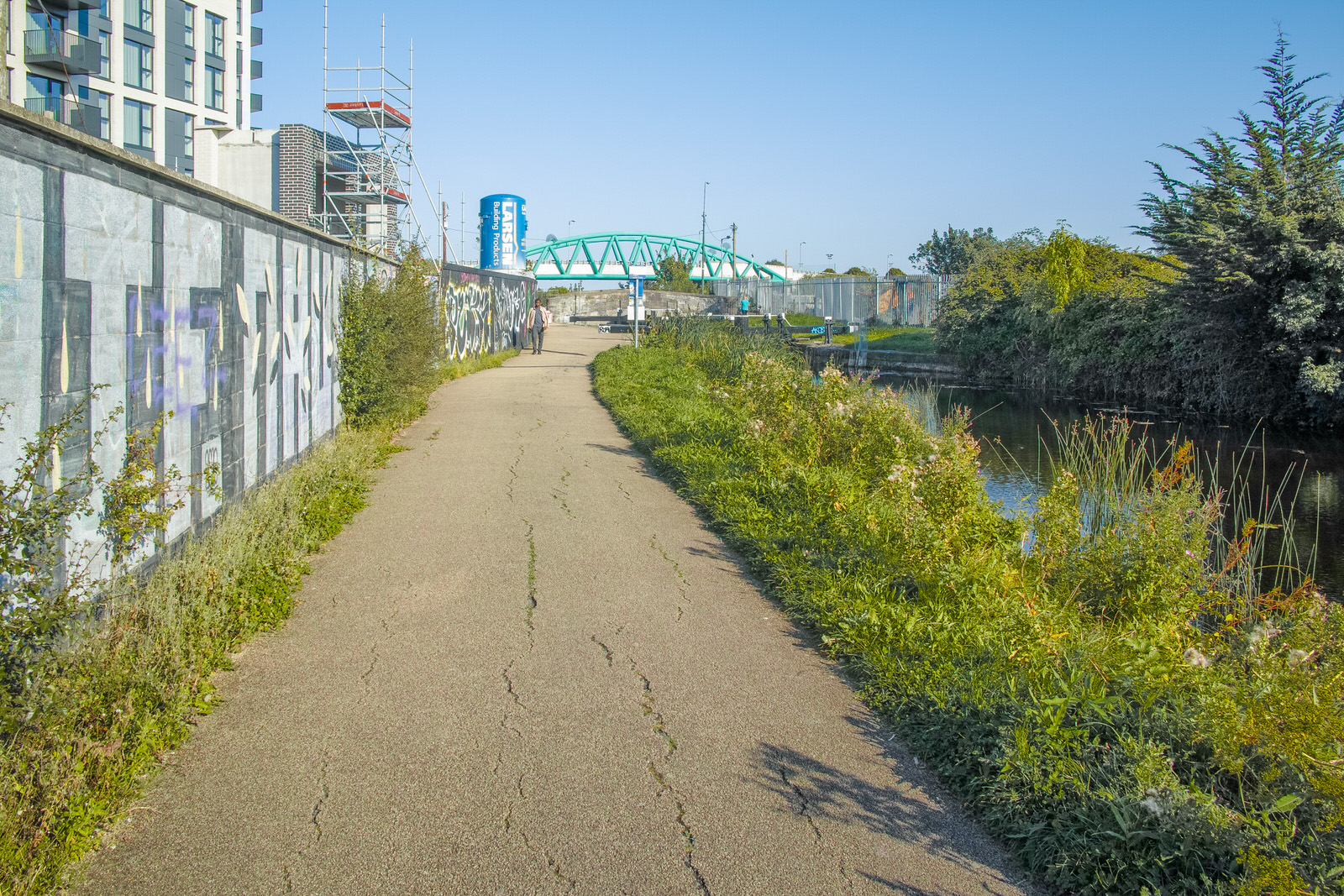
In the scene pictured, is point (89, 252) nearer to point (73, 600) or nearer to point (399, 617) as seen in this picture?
point (73, 600)

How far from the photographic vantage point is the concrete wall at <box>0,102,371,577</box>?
421 centimetres

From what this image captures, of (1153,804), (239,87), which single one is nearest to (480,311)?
(1153,804)

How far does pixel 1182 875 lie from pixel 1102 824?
307 mm

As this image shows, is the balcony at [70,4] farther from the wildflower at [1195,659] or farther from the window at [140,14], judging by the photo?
the wildflower at [1195,659]

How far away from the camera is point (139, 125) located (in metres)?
40.9

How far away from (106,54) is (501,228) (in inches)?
729

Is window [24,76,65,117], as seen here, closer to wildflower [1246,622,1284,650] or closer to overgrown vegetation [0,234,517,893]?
overgrown vegetation [0,234,517,893]

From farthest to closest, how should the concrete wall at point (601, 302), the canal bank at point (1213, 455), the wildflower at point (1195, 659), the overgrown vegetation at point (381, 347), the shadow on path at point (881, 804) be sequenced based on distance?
the concrete wall at point (601, 302) < the overgrown vegetation at point (381, 347) < the canal bank at point (1213, 455) < the wildflower at point (1195, 659) < the shadow on path at point (881, 804)

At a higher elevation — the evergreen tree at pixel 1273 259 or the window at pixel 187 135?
the window at pixel 187 135

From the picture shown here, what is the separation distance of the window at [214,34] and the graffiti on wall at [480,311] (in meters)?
23.8

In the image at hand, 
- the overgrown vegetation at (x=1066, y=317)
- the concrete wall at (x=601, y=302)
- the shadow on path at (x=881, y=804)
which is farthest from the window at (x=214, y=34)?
the shadow on path at (x=881, y=804)

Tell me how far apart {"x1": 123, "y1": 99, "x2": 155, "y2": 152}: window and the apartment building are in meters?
0.04

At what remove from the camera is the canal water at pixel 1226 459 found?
9.78m

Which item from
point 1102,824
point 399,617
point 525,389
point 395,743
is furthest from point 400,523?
point 525,389
